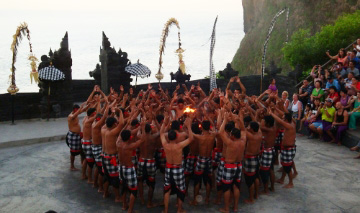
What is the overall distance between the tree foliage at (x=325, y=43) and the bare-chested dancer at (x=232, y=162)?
575 inches

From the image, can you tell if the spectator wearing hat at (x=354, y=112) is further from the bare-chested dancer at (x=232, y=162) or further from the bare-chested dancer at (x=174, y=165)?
the bare-chested dancer at (x=174, y=165)

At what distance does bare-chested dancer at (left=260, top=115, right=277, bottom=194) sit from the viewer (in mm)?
7988

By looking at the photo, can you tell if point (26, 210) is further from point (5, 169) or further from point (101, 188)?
point (5, 169)

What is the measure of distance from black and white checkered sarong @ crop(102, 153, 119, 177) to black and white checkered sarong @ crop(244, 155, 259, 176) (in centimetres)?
271

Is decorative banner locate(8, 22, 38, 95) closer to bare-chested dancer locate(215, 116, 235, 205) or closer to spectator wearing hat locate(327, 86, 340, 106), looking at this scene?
bare-chested dancer locate(215, 116, 235, 205)

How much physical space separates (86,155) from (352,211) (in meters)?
5.83

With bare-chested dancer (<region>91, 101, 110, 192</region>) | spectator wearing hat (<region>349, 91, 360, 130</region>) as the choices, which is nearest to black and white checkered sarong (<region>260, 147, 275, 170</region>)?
bare-chested dancer (<region>91, 101, 110, 192</region>)

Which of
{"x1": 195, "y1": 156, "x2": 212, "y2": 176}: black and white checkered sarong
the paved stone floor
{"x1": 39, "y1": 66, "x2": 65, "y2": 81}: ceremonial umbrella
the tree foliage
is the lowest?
the paved stone floor

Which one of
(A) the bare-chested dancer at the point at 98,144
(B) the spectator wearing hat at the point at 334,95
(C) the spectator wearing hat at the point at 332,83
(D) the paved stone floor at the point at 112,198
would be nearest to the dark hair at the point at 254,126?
(D) the paved stone floor at the point at 112,198

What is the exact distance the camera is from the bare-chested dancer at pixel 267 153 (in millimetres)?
7988

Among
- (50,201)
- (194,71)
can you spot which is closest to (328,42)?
(50,201)

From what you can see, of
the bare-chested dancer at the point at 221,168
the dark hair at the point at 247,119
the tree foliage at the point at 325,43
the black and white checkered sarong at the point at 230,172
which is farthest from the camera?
the tree foliage at the point at 325,43

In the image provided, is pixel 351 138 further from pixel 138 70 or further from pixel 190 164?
pixel 138 70

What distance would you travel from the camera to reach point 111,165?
7535 mm
